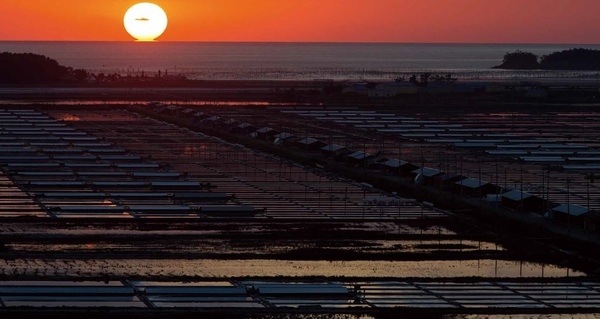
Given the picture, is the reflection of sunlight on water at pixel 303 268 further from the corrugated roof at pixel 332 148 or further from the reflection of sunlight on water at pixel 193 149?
the reflection of sunlight on water at pixel 193 149

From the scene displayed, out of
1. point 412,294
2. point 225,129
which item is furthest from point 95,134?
point 412,294

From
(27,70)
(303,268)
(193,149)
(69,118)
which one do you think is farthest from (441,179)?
(27,70)

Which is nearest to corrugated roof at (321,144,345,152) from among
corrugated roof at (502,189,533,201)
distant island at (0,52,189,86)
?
corrugated roof at (502,189,533,201)

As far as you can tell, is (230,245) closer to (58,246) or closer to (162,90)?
(58,246)

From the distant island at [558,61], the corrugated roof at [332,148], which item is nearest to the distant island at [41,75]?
the corrugated roof at [332,148]

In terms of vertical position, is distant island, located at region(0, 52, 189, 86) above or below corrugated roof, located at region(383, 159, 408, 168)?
above

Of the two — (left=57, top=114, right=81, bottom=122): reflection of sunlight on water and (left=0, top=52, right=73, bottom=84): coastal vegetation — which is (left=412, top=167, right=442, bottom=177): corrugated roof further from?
(left=0, top=52, right=73, bottom=84): coastal vegetation

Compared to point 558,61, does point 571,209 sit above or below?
above

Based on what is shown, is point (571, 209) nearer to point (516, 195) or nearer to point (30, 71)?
point (516, 195)
